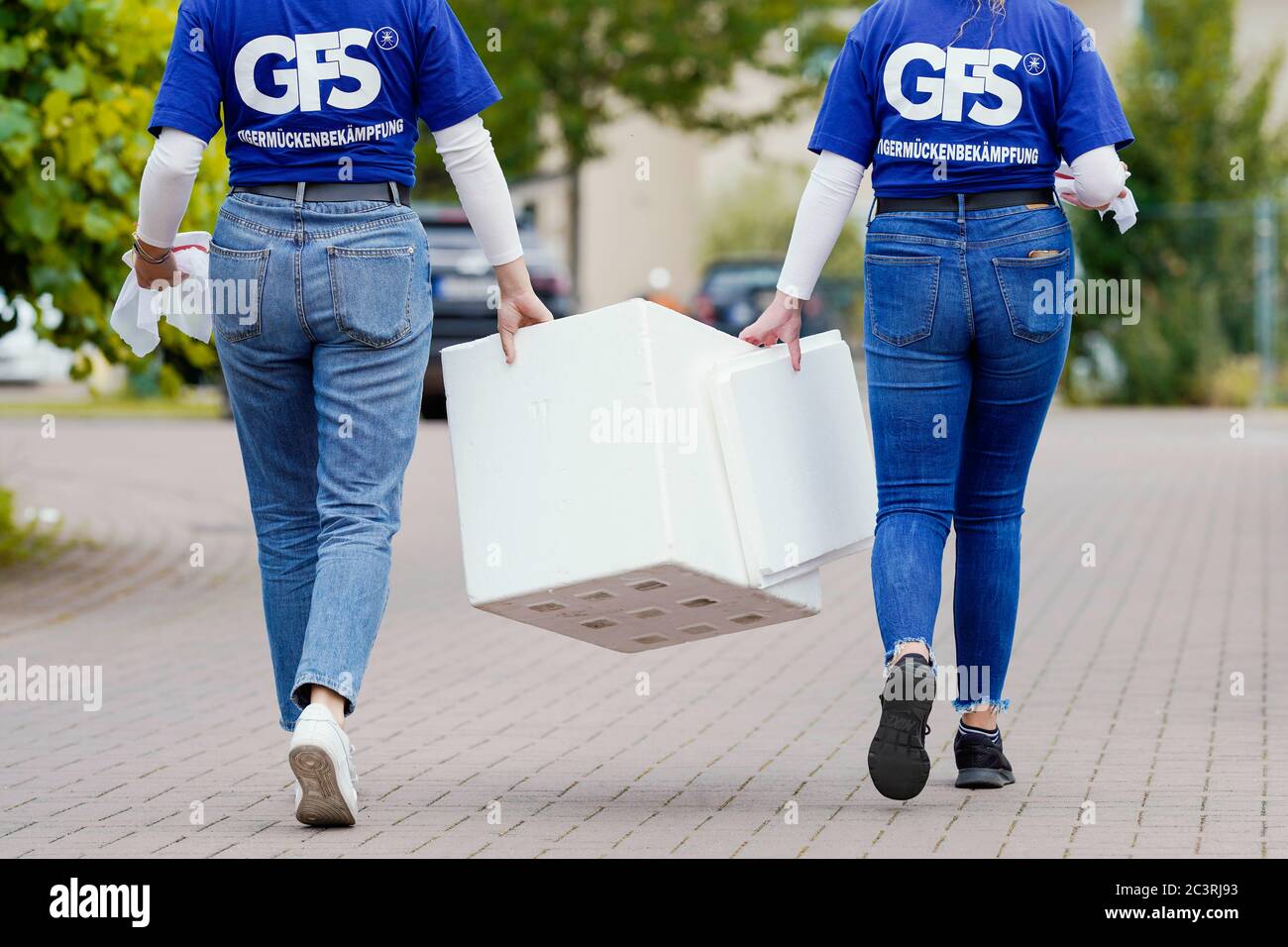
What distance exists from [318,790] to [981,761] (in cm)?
155

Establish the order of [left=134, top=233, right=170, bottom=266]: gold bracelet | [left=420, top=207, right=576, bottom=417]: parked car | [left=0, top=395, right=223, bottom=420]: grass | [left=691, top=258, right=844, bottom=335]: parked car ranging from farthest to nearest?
[left=691, top=258, right=844, bottom=335]: parked car
[left=0, top=395, right=223, bottom=420]: grass
[left=420, top=207, right=576, bottom=417]: parked car
[left=134, top=233, right=170, bottom=266]: gold bracelet

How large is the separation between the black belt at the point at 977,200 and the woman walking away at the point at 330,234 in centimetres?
90

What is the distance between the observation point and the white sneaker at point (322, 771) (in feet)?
13.6

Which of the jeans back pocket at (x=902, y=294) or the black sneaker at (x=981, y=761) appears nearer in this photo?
the jeans back pocket at (x=902, y=294)

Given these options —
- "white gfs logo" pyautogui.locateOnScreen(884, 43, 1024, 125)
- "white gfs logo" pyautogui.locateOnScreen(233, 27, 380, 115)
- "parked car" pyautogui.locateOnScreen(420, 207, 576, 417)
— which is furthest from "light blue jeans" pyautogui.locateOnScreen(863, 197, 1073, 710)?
"parked car" pyautogui.locateOnScreen(420, 207, 576, 417)

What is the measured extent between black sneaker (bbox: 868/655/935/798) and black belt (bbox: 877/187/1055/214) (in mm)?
992

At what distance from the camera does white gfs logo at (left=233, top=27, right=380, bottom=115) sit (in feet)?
14.0

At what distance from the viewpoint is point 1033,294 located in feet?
14.7

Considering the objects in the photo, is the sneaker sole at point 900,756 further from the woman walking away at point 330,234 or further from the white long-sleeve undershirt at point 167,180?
the white long-sleeve undershirt at point 167,180

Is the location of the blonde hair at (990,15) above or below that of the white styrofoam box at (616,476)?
above

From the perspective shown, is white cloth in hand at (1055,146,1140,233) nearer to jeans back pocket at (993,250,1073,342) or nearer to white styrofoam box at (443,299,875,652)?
jeans back pocket at (993,250,1073,342)

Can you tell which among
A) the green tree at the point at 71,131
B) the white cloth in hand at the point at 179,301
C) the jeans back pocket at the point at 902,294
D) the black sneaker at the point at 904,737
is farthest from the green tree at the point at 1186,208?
the white cloth in hand at the point at 179,301
